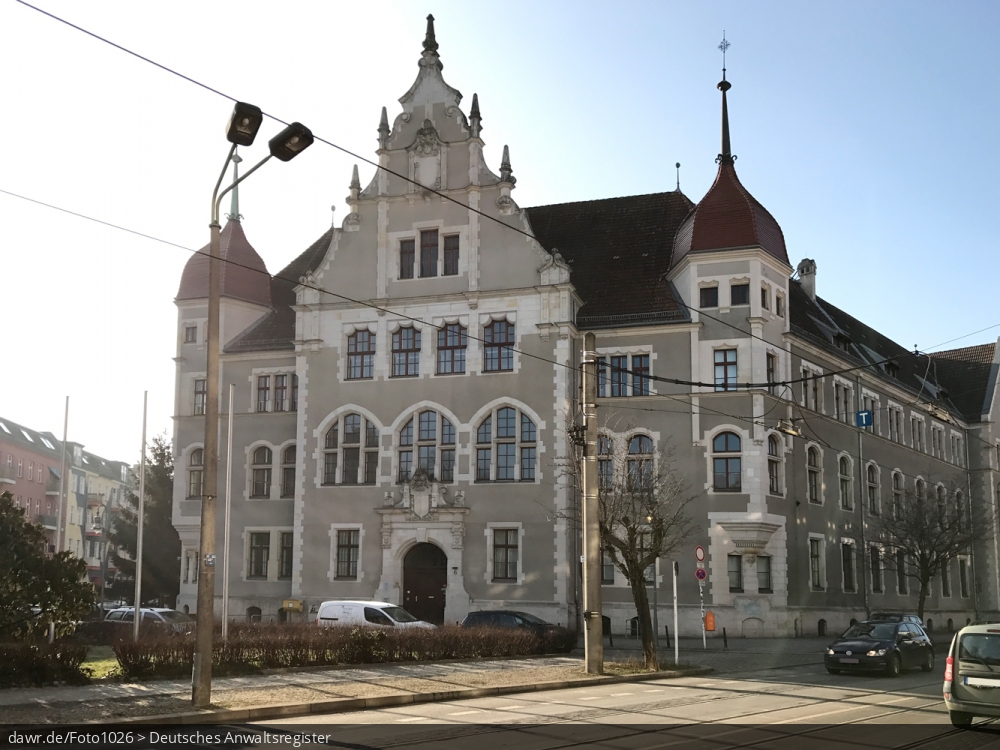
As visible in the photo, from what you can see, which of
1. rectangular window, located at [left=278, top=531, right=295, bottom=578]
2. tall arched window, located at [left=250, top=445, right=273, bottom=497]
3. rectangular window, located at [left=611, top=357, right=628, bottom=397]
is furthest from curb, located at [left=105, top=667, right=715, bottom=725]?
tall arched window, located at [left=250, top=445, right=273, bottom=497]

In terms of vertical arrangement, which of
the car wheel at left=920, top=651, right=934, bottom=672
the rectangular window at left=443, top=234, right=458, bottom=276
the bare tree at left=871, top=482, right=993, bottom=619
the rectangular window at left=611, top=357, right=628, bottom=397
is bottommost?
the car wheel at left=920, top=651, right=934, bottom=672

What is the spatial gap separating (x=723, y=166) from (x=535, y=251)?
8444mm

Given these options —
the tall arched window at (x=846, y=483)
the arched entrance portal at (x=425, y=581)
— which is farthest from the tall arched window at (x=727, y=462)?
the arched entrance portal at (x=425, y=581)

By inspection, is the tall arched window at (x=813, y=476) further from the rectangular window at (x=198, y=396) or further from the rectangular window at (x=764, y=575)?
the rectangular window at (x=198, y=396)

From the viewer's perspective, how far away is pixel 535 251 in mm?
43062

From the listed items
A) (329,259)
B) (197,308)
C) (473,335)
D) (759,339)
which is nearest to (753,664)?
(759,339)

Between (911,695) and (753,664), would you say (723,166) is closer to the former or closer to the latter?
(753,664)

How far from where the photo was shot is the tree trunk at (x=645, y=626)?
26.9m

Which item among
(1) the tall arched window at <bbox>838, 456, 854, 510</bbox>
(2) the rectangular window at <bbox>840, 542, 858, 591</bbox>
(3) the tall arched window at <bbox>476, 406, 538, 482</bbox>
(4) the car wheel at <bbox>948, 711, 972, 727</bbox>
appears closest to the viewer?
(4) the car wheel at <bbox>948, 711, 972, 727</bbox>

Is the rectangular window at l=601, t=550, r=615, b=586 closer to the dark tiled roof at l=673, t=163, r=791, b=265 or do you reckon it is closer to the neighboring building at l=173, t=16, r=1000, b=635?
the neighboring building at l=173, t=16, r=1000, b=635

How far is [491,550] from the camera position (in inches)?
1652

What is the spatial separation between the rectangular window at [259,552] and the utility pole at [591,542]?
78.5ft

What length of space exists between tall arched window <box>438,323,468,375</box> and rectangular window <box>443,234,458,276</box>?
2231mm

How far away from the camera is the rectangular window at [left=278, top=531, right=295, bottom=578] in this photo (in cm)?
4559
